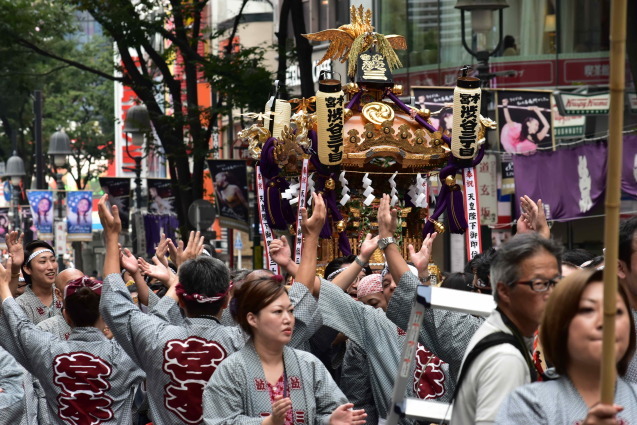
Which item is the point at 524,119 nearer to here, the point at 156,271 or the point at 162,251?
the point at 162,251

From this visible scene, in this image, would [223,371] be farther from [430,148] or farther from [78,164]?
[78,164]

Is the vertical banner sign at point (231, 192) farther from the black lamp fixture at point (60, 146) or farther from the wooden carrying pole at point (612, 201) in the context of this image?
the wooden carrying pole at point (612, 201)

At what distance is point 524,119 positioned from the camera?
18.7m

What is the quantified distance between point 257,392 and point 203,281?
3.53 feet

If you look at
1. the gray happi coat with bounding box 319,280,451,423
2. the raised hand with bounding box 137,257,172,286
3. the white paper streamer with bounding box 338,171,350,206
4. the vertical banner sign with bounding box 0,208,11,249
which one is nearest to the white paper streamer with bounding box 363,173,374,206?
the white paper streamer with bounding box 338,171,350,206

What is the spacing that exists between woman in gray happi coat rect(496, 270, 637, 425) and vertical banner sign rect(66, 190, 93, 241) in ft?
103

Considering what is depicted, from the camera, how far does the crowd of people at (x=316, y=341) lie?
3.72 metres

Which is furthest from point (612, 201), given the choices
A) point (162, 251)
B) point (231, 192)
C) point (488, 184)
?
point (231, 192)

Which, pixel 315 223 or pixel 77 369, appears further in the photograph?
pixel 77 369

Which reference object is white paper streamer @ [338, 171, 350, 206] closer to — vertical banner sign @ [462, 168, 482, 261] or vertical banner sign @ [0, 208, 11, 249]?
vertical banner sign @ [462, 168, 482, 261]

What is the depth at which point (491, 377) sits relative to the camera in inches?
155

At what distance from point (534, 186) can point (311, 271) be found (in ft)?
44.5

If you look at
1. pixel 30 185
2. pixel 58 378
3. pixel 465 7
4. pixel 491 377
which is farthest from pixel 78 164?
pixel 491 377

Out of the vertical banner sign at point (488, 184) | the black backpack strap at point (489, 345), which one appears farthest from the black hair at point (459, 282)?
the vertical banner sign at point (488, 184)
